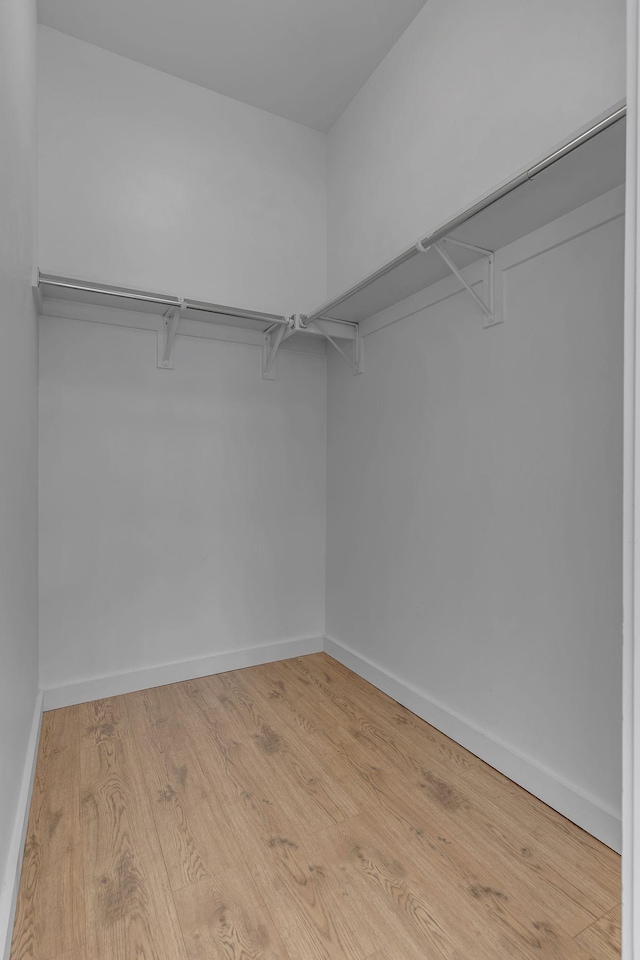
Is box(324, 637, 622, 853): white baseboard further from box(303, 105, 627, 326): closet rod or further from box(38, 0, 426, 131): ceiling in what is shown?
box(38, 0, 426, 131): ceiling

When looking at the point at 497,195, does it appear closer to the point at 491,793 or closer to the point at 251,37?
the point at 251,37

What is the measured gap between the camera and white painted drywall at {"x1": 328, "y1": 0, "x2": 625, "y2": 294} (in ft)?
4.86

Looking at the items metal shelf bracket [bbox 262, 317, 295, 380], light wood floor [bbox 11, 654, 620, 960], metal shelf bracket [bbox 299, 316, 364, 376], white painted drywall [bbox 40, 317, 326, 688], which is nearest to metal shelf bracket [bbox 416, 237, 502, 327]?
metal shelf bracket [bbox 299, 316, 364, 376]

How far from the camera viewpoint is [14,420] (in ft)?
4.48

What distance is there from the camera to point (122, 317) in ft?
7.61

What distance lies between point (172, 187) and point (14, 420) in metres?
1.69

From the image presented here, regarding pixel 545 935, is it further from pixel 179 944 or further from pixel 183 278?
pixel 183 278

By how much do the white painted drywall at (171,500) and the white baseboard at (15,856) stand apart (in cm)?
65

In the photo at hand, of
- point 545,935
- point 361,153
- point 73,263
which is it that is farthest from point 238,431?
point 545,935

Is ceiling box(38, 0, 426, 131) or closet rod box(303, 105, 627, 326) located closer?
closet rod box(303, 105, 627, 326)

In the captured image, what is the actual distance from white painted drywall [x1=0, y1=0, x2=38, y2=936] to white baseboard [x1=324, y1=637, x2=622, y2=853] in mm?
1471

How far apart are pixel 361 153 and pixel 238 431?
1.57m

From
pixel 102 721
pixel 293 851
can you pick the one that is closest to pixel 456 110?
pixel 293 851

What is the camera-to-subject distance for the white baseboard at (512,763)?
4.72 feet
